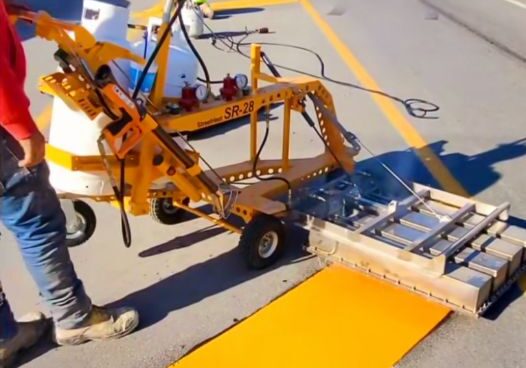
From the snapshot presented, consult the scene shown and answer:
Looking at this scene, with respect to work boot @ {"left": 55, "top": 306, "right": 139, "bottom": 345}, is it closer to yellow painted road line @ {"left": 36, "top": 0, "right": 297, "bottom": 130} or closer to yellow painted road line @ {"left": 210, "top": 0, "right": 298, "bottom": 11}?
yellow painted road line @ {"left": 36, "top": 0, "right": 297, "bottom": 130}

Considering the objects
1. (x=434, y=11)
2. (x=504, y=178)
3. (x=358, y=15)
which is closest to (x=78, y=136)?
(x=504, y=178)

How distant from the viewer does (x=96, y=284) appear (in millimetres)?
5031

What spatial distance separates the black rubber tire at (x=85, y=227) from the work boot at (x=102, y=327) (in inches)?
39.1

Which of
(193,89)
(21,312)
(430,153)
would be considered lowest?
(21,312)

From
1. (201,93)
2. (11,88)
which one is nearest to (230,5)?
(201,93)

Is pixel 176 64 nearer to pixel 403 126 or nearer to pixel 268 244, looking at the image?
pixel 268 244

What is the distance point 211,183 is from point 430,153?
9.63ft

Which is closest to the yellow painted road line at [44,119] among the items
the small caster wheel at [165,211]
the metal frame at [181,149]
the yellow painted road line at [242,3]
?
the small caster wheel at [165,211]

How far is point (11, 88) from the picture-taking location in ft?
11.8

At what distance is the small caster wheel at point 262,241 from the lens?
5035 mm

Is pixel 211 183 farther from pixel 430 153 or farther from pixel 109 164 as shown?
pixel 430 153

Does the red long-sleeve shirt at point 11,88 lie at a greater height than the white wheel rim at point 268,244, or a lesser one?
greater

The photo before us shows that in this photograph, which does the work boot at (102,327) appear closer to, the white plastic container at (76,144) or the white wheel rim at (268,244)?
the white plastic container at (76,144)

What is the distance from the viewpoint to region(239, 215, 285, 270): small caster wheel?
16.5ft
